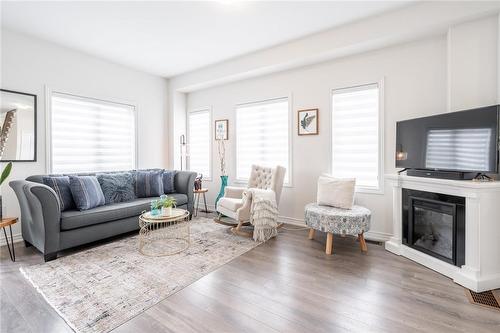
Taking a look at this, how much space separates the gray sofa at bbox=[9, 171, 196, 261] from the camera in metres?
2.56

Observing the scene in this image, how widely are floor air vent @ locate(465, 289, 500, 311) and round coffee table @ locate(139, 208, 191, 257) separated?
2814mm

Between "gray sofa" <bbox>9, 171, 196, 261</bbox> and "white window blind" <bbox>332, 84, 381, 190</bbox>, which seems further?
"white window blind" <bbox>332, 84, 381, 190</bbox>

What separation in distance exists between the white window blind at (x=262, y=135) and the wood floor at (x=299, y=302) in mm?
1930

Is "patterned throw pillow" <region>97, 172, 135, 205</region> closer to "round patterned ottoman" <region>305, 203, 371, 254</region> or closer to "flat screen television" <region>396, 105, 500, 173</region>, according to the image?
"round patterned ottoman" <region>305, 203, 371, 254</region>

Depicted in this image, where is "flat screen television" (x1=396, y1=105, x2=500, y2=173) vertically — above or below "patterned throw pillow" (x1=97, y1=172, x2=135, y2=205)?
above

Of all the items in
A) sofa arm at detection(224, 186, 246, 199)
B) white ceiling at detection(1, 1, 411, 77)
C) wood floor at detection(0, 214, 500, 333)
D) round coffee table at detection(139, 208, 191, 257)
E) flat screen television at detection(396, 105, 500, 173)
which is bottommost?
wood floor at detection(0, 214, 500, 333)

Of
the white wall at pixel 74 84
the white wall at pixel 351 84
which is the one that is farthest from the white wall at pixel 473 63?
the white wall at pixel 74 84

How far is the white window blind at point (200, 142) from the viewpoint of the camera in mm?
5145

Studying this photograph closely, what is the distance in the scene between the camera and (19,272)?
237cm

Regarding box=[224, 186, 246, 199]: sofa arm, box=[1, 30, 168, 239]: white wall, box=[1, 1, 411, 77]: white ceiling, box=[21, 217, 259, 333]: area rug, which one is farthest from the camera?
box=[224, 186, 246, 199]: sofa arm

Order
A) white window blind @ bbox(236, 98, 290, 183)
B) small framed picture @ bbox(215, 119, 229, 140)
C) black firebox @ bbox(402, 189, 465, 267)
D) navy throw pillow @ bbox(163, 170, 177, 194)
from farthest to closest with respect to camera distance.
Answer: small framed picture @ bbox(215, 119, 229, 140)
navy throw pillow @ bbox(163, 170, 177, 194)
white window blind @ bbox(236, 98, 290, 183)
black firebox @ bbox(402, 189, 465, 267)

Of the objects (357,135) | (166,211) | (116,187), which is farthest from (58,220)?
(357,135)

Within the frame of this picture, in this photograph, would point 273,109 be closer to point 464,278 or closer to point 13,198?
point 464,278

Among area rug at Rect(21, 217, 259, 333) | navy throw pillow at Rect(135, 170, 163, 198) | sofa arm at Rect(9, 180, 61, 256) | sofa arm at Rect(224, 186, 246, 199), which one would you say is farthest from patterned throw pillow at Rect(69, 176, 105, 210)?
sofa arm at Rect(224, 186, 246, 199)
